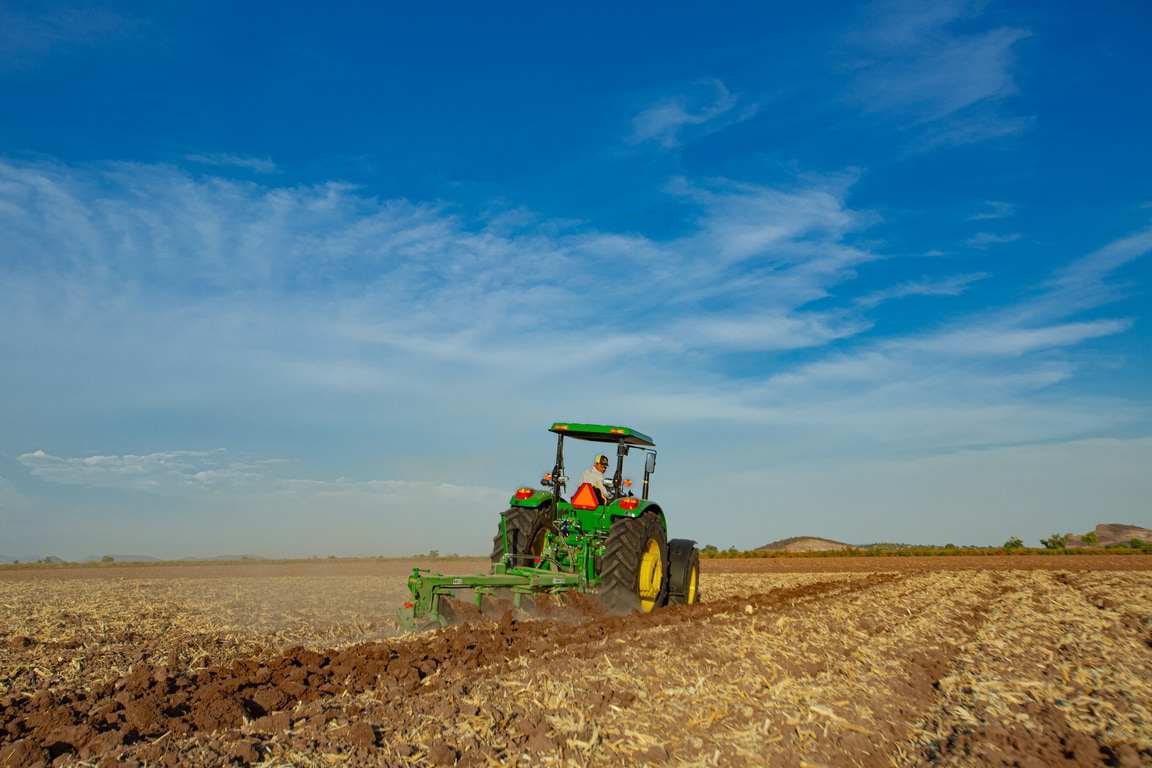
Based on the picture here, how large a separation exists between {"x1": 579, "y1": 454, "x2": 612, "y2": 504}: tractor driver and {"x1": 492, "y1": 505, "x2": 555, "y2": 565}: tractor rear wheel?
0.79 metres

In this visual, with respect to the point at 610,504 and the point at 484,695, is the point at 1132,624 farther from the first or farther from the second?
the point at 484,695

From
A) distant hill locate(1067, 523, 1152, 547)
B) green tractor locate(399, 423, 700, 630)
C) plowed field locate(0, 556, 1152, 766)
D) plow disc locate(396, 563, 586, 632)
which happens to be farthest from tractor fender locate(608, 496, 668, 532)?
distant hill locate(1067, 523, 1152, 547)

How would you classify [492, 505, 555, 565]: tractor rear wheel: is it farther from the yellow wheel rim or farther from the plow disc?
the yellow wheel rim

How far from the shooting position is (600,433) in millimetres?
10281

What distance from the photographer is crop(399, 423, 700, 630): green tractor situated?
905 cm

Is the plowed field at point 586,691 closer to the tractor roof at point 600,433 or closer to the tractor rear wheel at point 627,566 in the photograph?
the tractor rear wheel at point 627,566

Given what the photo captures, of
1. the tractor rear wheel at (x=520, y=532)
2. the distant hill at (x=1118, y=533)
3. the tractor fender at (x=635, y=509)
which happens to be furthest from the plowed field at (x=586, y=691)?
the distant hill at (x=1118, y=533)

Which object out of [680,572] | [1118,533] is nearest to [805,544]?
[1118,533]

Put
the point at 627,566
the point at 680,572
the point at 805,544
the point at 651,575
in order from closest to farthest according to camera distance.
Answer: the point at 627,566
the point at 651,575
the point at 680,572
the point at 805,544

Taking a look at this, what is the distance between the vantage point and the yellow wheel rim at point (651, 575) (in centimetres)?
973

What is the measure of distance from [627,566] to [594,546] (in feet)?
2.92

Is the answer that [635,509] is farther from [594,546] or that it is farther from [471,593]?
[471,593]

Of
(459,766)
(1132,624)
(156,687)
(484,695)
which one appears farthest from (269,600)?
(1132,624)

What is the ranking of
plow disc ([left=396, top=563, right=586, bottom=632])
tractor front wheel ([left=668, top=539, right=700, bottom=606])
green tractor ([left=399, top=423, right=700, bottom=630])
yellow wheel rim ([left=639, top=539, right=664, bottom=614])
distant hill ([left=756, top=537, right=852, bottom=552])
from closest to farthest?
plow disc ([left=396, top=563, right=586, bottom=632]), green tractor ([left=399, top=423, right=700, bottom=630]), yellow wheel rim ([left=639, top=539, right=664, bottom=614]), tractor front wheel ([left=668, top=539, right=700, bottom=606]), distant hill ([left=756, top=537, right=852, bottom=552])
